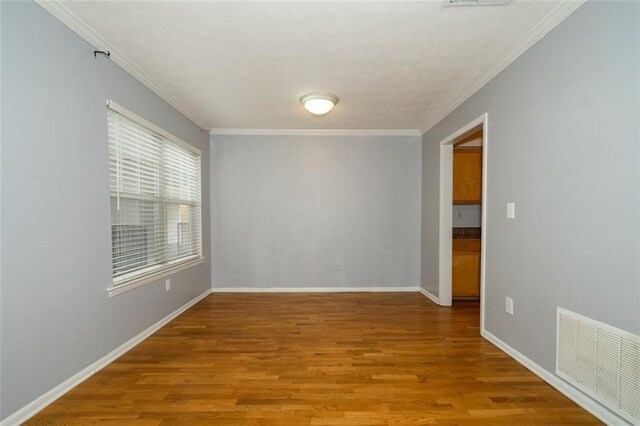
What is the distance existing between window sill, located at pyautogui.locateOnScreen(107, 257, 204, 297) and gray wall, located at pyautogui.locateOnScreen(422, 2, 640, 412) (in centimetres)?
337

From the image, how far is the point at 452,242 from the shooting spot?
3.84 m

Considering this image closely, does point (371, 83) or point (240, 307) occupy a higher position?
point (371, 83)

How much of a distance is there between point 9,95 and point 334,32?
2024 millimetres

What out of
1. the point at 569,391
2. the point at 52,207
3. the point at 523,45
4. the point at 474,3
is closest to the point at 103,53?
the point at 52,207

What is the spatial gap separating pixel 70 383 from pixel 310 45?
3034 mm

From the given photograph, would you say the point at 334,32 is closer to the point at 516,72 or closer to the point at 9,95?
the point at 516,72

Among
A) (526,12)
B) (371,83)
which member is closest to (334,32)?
(371,83)

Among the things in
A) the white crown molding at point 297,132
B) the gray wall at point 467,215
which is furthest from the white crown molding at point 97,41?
the gray wall at point 467,215

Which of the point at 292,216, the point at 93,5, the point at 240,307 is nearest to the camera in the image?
the point at 93,5

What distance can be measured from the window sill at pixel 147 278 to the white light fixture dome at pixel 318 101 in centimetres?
248

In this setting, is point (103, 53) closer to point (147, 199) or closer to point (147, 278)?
point (147, 199)

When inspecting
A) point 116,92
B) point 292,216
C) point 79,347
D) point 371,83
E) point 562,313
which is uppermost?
point 371,83

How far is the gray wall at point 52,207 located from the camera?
1522 millimetres

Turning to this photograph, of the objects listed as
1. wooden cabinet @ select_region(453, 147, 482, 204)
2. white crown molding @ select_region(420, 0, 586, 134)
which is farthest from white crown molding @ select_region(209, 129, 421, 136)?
white crown molding @ select_region(420, 0, 586, 134)
